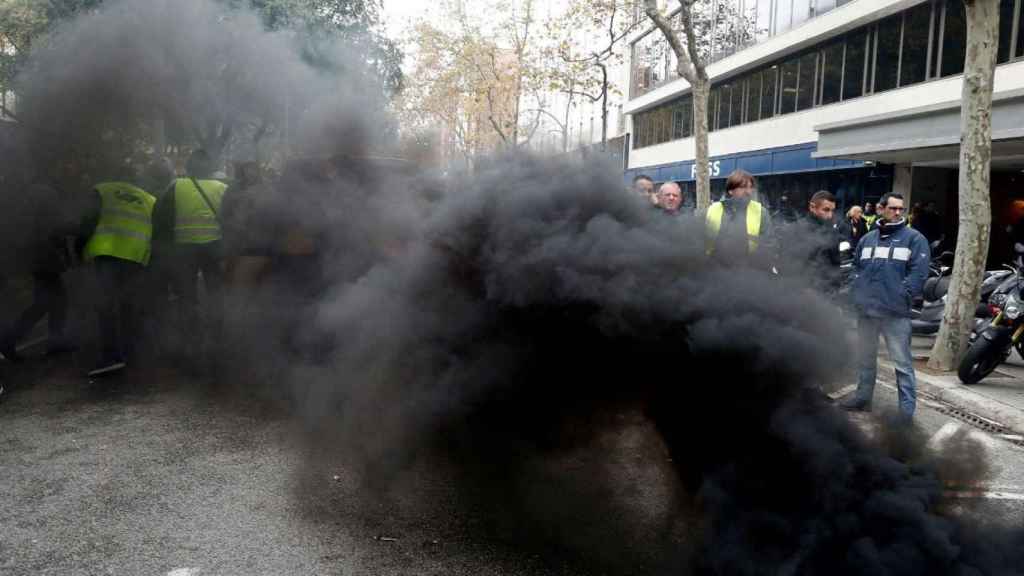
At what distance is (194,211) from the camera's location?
6.19m

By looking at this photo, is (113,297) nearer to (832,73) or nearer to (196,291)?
(196,291)

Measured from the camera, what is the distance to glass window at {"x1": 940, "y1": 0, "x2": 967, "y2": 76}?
14805 millimetres

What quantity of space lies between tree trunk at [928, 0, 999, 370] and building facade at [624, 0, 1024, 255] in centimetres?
470

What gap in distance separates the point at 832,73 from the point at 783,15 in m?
2.86

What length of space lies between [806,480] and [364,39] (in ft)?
30.0

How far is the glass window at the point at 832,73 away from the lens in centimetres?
1856

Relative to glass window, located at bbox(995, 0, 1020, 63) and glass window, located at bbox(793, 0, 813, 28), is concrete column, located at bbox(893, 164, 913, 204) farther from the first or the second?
glass window, located at bbox(793, 0, 813, 28)

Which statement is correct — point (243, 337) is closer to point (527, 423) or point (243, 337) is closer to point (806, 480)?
point (527, 423)

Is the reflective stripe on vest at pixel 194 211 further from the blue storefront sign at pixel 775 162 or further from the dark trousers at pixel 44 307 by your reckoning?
the blue storefront sign at pixel 775 162

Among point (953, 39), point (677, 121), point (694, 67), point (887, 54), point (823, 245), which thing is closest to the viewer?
point (823, 245)

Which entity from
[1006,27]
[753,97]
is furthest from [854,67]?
[753,97]

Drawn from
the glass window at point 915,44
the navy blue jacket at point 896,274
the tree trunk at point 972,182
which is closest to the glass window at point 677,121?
the glass window at point 915,44

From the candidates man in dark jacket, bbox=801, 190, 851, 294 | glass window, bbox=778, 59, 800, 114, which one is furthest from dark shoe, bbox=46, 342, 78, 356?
glass window, bbox=778, 59, 800, 114

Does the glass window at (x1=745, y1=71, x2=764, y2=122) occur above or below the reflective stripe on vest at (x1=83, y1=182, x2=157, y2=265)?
above
